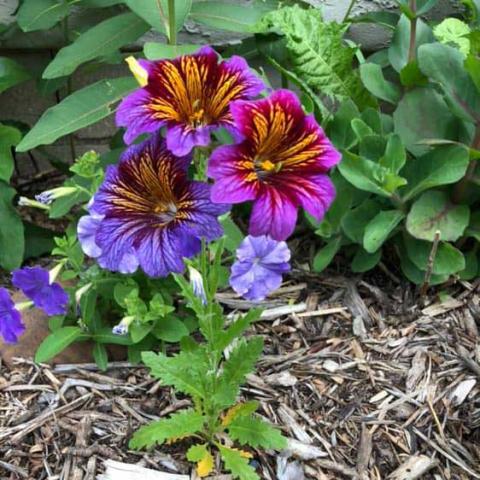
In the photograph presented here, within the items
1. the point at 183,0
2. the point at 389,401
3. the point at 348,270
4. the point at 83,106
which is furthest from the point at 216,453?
the point at 183,0

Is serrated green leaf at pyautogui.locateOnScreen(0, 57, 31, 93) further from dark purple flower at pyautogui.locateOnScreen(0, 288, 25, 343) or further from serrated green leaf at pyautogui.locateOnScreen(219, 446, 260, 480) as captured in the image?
serrated green leaf at pyautogui.locateOnScreen(219, 446, 260, 480)

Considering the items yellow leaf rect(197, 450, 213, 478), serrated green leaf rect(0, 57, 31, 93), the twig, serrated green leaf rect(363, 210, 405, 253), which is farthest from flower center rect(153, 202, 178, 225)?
serrated green leaf rect(0, 57, 31, 93)

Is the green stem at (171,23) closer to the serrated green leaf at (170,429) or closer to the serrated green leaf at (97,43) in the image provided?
the serrated green leaf at (97,43)

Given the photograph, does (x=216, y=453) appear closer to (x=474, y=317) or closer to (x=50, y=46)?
(x=474, y=317)

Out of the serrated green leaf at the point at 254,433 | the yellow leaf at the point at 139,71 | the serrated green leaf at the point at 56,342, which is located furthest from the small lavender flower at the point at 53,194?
the serrated green leaf at the point at 254,433

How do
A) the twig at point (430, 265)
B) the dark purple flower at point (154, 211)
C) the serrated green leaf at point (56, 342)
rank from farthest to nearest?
the twig at point (430, 265) < the serrated green leaf at point (56, 342) < the dark purple flower at point (154, 211)

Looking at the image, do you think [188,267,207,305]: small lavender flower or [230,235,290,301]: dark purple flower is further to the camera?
[230,235,290,301]: dark purple flower
